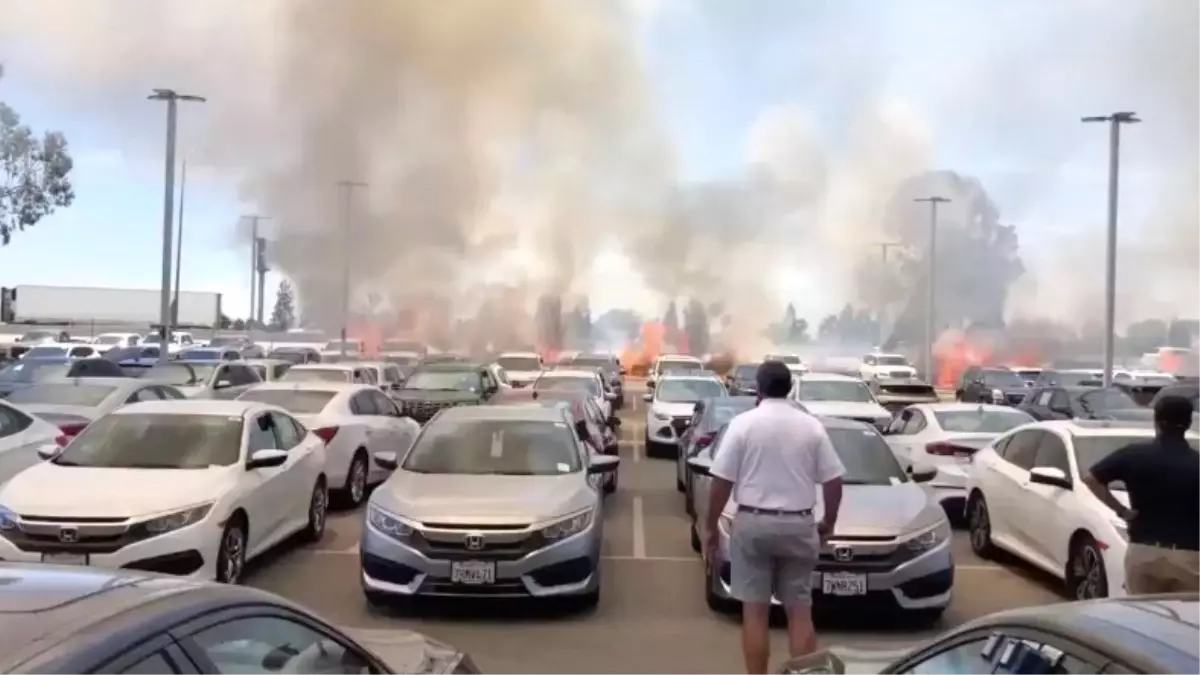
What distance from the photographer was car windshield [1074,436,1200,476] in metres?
9.45

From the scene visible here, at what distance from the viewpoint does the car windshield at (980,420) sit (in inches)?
554

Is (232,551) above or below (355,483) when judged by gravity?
above

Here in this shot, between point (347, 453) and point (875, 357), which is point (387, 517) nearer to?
point (347, 453)

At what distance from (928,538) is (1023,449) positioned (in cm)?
306

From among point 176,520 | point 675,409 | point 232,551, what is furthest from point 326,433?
point 675,409

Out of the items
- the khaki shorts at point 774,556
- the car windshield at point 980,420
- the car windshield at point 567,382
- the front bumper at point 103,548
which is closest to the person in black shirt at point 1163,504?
the khaki shorts at point 774,556

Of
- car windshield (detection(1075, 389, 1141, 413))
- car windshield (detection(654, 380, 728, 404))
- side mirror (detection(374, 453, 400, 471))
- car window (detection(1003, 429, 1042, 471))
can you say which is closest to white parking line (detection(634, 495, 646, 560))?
side mirror (detection(374, 453, 400, 471))

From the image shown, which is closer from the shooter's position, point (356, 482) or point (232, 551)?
point (232, 551)

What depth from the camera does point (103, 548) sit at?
7672 mm

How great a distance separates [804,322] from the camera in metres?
73.2

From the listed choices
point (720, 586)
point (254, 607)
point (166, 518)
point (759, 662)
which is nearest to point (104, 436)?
point (166, 518)

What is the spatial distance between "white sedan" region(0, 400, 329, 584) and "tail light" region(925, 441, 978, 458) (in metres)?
6.74

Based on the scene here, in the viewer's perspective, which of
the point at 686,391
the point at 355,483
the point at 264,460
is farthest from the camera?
the point at 686,391

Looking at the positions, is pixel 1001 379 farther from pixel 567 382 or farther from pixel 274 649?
pixel 274 649
